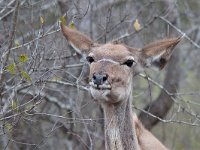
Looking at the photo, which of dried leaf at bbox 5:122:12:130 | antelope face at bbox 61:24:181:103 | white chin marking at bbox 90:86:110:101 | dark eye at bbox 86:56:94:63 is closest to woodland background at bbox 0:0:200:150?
dried leaf at bbox 5:122:12:130

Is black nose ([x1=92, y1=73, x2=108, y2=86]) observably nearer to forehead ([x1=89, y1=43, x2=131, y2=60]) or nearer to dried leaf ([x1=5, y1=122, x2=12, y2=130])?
forehead ([x1=89, y1=43, x2=131, y2=60])

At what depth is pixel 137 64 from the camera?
22.9ft

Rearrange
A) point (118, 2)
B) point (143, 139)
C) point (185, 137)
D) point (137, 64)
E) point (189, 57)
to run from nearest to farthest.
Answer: point (137, 64)
point (143, 139)
point (118, 2)
point (189, 57)
point (185, 137)

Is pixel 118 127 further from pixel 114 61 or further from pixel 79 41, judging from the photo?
pixel 79 41

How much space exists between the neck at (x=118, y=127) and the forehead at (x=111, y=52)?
0.41 meters

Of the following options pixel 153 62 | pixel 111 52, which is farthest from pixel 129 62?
pixel 153 62

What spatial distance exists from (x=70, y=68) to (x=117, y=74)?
2.47 metres

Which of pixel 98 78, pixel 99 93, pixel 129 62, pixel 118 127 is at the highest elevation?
pixel 129 62

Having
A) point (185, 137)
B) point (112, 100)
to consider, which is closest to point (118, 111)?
point (112, 100)

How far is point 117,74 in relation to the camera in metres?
6.43

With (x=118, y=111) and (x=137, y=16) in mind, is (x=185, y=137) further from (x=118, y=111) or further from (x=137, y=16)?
(x=118, y=111)

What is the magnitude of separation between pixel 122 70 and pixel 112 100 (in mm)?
284

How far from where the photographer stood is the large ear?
6918mm

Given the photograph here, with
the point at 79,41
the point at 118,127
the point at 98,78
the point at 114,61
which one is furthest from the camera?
the point at 79,41
